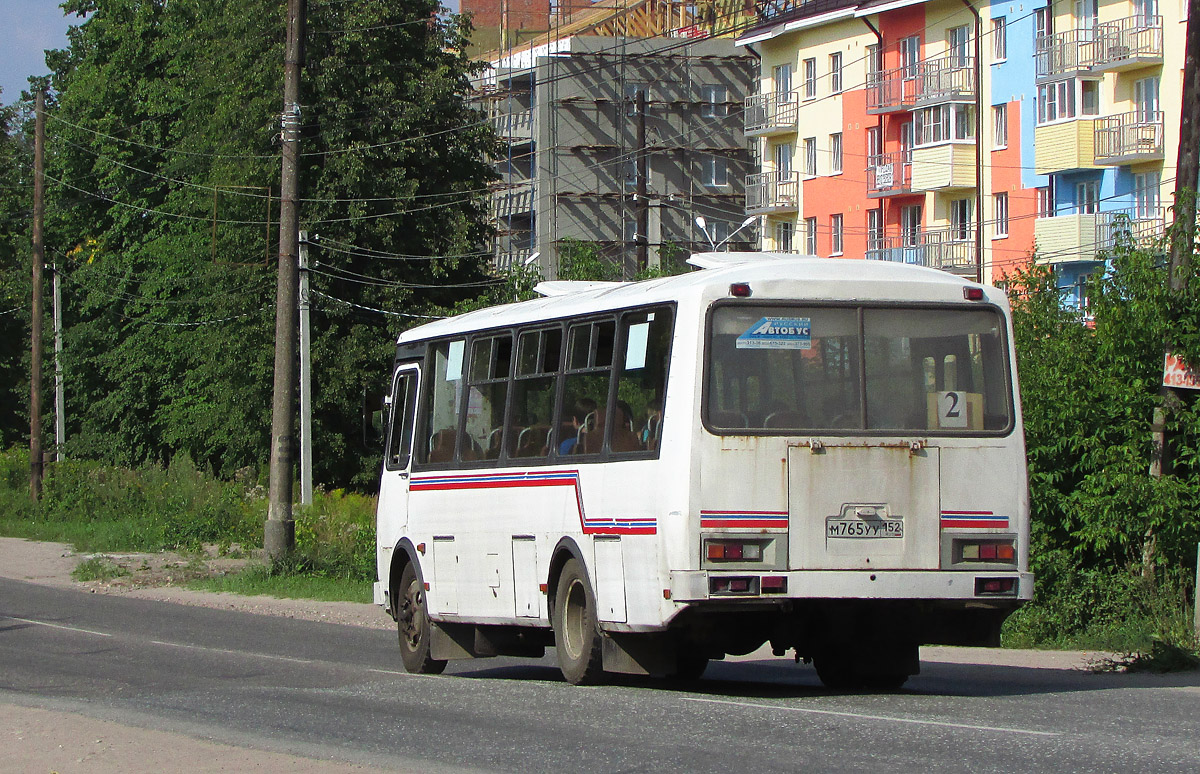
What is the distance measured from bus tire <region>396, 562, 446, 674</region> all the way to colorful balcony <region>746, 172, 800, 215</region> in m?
54.3

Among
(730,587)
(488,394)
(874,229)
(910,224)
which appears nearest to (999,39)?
(910,224)

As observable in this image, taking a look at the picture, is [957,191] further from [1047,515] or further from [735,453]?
[735,453]

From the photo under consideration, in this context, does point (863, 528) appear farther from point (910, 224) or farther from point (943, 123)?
point (910, 224)

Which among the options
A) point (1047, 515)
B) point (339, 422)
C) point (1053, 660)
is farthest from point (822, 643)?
point (339, 422)

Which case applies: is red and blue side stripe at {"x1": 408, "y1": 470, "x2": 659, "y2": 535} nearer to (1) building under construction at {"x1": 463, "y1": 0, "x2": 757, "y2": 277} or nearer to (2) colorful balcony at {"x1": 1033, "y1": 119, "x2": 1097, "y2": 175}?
(2) colorful balcony at {"x1": 1033, "y1": 119, "x2": 1097, "y2": 175}

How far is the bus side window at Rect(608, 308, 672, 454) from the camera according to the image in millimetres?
11898

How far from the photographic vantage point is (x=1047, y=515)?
19.3m

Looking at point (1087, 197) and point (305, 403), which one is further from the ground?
point (1087, 197)

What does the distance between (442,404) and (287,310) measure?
13059 mm

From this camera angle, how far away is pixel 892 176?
2442 inches

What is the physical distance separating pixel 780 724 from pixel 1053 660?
834cm

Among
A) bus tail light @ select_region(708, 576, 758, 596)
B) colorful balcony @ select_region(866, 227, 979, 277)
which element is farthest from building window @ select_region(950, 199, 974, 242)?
bus tail light @ select_region(708, 576, 758, 596)

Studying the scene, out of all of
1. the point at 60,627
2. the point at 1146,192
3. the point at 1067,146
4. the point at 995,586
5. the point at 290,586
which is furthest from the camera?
the point at 1067,146

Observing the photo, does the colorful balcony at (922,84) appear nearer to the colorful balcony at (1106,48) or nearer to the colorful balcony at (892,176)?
the colorful balcony at (892,176)
